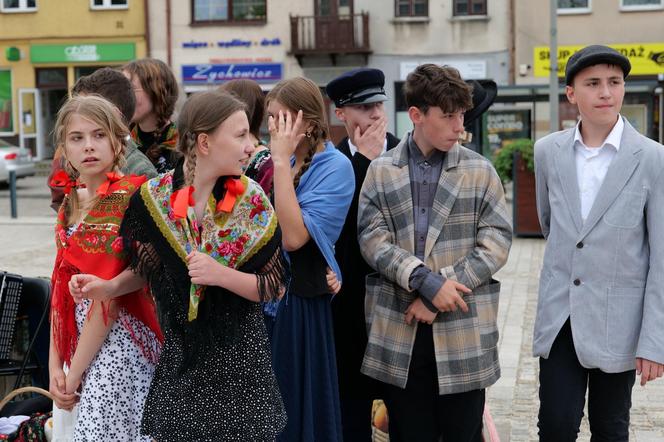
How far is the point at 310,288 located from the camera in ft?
11.9

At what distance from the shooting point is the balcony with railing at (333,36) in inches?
1103

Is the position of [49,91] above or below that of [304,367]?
above

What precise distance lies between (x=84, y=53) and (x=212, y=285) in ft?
92.6

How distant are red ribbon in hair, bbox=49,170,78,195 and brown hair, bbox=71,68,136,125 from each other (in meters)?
0.45

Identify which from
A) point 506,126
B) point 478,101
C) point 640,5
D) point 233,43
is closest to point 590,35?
point 640,5

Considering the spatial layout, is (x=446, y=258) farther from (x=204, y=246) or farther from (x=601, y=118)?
(x=204, y=246)

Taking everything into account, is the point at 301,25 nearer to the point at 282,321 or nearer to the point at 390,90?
the point at 390,90

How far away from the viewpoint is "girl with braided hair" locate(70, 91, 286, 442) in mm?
3072

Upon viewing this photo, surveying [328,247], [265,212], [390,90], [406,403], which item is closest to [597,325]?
[406,403]

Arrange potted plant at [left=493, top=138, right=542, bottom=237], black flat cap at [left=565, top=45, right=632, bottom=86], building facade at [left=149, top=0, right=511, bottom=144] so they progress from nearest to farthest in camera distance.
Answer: black flat cap at [left=565, top=45, right=632, bottom=86], potted plant at [left=493, top=138, right=542, bottom=237], building facade at [left=149, top=0, right=511, bottom=144]

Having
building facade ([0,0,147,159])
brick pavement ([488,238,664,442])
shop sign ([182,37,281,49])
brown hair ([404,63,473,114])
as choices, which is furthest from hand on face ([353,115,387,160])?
building facade ([0,0,147,159])

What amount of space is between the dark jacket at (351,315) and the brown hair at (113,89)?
99cm

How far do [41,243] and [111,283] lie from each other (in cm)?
1144

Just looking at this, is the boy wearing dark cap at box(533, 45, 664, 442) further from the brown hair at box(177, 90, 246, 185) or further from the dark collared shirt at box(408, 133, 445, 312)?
the brown hair at box(177, 90, 246, 185)
